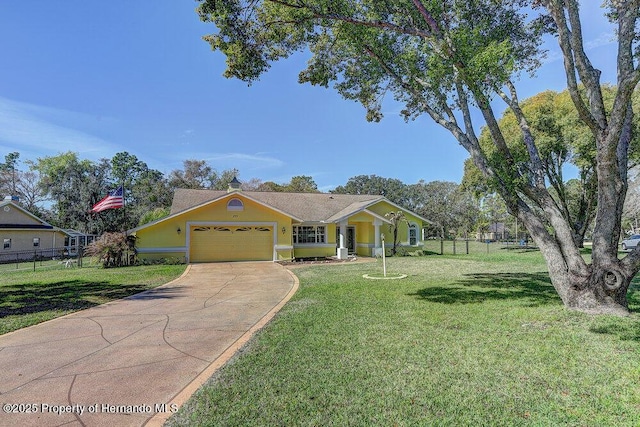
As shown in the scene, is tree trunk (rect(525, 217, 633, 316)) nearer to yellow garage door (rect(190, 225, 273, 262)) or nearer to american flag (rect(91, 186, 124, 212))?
yellow garage door (rect(190, 225, 273, 262))

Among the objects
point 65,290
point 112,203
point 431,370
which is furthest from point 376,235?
point 431,370

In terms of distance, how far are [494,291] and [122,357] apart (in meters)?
9.40

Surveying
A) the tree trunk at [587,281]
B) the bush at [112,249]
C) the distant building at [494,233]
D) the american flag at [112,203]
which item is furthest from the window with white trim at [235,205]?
the distant building at [494,233]

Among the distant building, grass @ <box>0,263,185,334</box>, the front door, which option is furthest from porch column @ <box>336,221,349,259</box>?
the distant building

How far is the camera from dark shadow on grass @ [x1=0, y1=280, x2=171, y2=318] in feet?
27.2

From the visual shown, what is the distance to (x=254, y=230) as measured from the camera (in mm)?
20531

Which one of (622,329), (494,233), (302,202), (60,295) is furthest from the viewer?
(494,233)

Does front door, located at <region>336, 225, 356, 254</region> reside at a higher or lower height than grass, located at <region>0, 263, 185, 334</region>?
higher

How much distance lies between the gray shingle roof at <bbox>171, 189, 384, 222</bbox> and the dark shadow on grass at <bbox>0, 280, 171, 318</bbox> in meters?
9.63

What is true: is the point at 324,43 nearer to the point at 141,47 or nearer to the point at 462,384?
the point at 141,47

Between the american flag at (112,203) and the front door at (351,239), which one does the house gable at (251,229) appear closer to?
the front door at (351,239)

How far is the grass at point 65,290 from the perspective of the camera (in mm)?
7590

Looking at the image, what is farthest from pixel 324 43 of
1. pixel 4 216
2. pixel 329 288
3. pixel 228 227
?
pixel 4 216

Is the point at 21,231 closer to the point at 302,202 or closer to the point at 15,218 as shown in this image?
the point at 15,218
